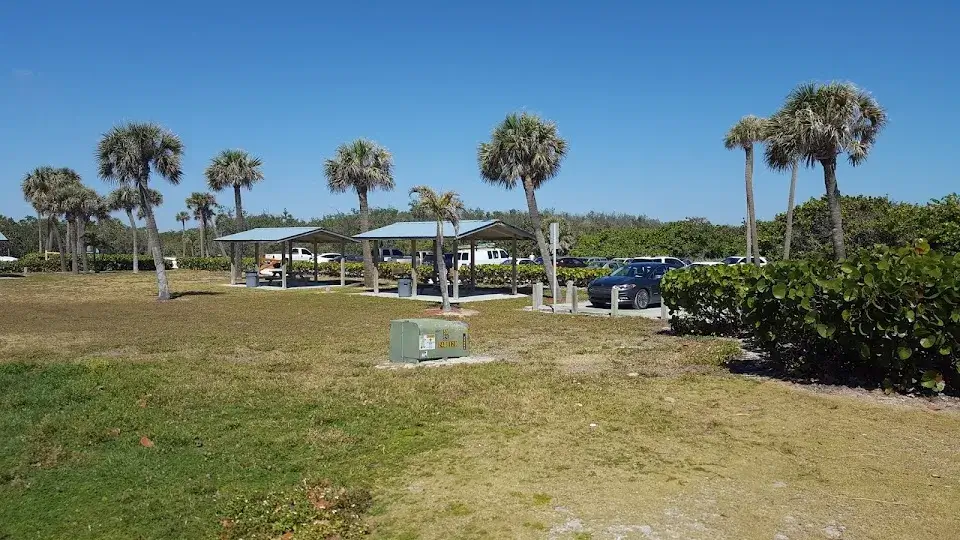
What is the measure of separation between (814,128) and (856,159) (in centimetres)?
209

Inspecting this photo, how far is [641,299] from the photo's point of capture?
21.3 metres

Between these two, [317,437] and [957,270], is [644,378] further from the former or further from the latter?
[317,437]

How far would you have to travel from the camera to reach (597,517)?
4.53m

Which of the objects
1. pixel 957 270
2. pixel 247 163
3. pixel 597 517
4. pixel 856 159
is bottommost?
pixel 597 517

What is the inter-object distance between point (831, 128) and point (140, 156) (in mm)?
23232

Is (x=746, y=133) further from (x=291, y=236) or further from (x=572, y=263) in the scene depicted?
(x=291, y=236)

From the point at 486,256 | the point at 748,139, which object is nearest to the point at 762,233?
the point at 748,139

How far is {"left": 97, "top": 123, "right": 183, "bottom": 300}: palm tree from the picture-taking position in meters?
26.3

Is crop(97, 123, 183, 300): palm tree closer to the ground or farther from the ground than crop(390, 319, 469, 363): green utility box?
farther from the ground

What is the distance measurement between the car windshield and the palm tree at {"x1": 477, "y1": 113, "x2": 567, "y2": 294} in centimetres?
378

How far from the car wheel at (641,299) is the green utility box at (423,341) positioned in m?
11.2

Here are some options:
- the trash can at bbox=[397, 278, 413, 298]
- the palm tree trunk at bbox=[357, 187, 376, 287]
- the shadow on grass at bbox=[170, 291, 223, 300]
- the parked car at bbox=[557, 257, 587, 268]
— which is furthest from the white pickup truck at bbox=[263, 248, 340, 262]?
the trash can at bbox=[397, 278, 413, 298]

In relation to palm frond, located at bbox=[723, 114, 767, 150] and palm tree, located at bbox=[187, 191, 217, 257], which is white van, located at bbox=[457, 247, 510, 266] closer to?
palm frond, located at bbox=[723, 114, 767, 150]

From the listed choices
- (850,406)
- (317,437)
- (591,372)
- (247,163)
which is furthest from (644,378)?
(247,163)
